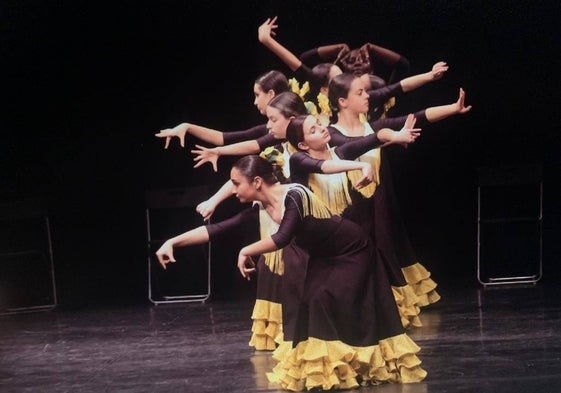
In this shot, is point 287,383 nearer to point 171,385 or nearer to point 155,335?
point 171,385

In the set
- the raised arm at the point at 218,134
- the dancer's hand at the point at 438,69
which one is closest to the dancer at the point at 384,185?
the dancer's hand at the point at 438,69

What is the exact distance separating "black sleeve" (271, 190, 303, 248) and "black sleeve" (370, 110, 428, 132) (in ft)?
3.52

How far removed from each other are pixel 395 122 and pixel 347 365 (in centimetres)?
149

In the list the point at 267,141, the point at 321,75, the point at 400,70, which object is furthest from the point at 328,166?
the point at 400,70

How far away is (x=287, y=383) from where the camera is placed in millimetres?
4418

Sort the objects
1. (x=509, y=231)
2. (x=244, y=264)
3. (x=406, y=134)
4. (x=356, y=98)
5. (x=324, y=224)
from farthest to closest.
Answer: (x=509, y=231) → (x=356, y=98) → (x=406, y=134) → (x=324, y=224) → (x=244, y=264)

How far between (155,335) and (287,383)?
4.55 feet

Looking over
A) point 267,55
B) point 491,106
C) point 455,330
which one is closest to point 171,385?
point 455,330

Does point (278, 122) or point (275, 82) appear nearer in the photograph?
point (278, 122)

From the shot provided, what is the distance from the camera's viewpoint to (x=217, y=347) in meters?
5.21

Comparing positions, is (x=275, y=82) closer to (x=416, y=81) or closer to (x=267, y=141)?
(x=267, y=141)

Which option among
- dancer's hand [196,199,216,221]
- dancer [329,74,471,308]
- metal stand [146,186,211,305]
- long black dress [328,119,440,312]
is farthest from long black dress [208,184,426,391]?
metal stand [146,186,211,305]

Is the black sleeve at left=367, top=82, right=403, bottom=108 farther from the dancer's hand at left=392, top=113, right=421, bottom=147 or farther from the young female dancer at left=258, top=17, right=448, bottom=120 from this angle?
the dancer's hand at left=392, top=113, right=421, bottom=147

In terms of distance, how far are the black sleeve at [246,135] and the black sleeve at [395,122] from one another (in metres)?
0.59
